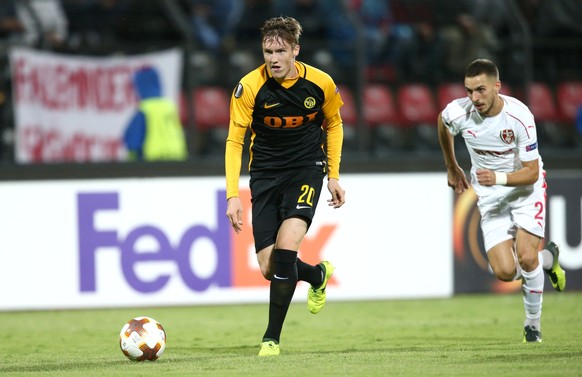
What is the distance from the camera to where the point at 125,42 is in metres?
12.4

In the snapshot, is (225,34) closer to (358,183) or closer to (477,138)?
(358,183)

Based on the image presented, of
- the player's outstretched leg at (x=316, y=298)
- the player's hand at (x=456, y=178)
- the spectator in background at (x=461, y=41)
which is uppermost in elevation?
the spectator in background at (x=461, y=41)

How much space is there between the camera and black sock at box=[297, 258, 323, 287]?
789cm

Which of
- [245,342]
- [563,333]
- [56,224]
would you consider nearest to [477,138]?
[563,333]

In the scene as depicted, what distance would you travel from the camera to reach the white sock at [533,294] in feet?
26.6

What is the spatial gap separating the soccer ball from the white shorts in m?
2.67

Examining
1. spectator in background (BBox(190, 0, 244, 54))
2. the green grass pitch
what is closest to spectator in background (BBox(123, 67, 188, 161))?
spectator in background (BBox(190, 0, 244, 54))

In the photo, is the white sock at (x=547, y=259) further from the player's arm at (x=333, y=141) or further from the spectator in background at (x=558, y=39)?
the spectator in background at (x=558, y=39)

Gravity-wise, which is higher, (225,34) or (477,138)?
(225,34)

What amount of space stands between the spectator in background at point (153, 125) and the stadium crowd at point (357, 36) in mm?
372

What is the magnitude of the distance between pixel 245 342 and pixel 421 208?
12.0 ft

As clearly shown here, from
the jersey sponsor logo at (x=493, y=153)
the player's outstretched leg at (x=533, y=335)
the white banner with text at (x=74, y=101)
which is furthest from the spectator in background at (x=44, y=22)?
the player's outstretched leg at (x=533, y=335)

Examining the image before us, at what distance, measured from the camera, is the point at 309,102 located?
25.0 feet

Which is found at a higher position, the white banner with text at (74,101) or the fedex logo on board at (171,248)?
the white banner with text at (74,101)
